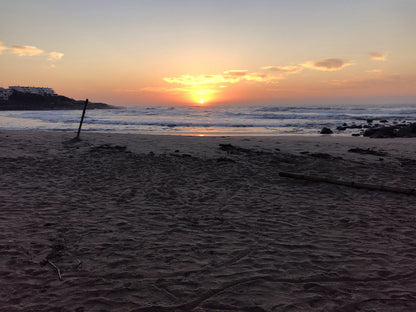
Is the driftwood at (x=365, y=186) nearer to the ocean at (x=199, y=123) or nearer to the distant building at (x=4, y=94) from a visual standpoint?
the ocean at (x=199, y=123)

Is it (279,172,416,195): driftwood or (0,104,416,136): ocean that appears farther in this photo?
(0,104,416,136): ocean

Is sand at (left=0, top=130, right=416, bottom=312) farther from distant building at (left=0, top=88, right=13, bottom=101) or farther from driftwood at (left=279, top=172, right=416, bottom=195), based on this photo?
distant building at (left=0, top=88, right=13, bottom=101)

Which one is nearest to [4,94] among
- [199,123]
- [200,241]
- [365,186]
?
[199,123]

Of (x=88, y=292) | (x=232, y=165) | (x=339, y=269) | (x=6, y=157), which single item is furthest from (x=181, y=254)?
(x=6, y=157)

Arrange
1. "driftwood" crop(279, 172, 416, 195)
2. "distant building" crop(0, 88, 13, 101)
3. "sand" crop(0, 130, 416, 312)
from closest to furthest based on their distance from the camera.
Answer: "sand" crop(0, 130, 416, 312) → "driftwood" crop(279, 172, 416, 195) → "distant building" crop(0, 88, 13, 101)

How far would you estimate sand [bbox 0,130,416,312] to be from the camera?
10.2 ft

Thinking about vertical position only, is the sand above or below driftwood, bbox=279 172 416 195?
below

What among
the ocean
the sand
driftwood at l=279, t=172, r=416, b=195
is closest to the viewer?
the sand

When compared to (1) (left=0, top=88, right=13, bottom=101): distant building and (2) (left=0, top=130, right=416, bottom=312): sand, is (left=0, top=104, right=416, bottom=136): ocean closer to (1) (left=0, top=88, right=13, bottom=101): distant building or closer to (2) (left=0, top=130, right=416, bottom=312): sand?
(2) (left=0, top=130, right=416, bottom=312): sand

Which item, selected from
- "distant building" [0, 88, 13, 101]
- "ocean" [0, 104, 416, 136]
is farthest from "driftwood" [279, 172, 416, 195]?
"distant building" [0, 88, 13, 101]

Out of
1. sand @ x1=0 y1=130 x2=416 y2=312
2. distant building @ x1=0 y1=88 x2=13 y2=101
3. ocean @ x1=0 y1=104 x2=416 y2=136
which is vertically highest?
distant building @ x1=0 y1=88 x2=13 y2=101

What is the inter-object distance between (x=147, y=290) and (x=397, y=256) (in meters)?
3.54

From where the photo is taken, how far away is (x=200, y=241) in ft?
14.6

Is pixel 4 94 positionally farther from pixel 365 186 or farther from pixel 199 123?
pixel 365 186
